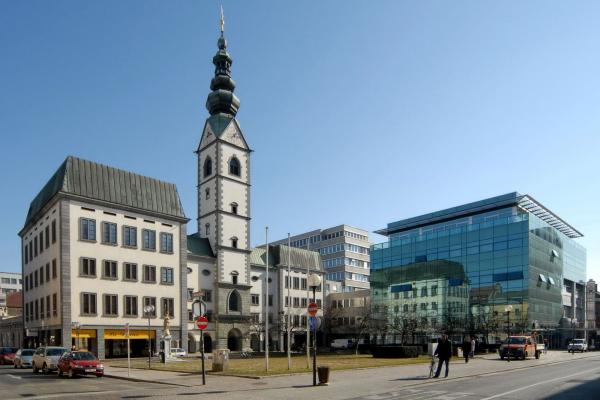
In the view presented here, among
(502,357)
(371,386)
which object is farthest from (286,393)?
(502,357)

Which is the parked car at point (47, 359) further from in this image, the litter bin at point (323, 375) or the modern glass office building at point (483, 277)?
the modern glass office building at point (483, 277)

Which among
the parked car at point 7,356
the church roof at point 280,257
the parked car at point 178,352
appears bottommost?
the parked car at point 178,352

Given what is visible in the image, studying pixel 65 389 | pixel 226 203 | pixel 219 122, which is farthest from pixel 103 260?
pixel 65 389

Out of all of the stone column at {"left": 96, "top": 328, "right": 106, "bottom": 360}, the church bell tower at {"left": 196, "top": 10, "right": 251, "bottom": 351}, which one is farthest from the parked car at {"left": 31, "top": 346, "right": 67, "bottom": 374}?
the church bell tower at {"left": 196, "top": 10, "right": 251, "bottom": 351}

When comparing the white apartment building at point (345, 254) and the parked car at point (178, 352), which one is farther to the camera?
the white apartment building at point (345, 254)

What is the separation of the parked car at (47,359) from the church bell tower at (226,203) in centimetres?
3627

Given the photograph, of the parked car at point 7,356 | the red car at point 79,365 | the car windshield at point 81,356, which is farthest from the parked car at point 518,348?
the parked car at point 7,356

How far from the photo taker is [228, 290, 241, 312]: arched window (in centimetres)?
7491

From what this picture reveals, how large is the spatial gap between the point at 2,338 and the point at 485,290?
252ft

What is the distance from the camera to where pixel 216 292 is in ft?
241

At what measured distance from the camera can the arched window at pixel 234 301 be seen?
74.9 meters

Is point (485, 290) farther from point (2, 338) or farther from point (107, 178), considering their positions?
point (2, 338)

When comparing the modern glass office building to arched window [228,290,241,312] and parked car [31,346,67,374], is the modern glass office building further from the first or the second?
parked car [31,346,67,374]

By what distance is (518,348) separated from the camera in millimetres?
44312
